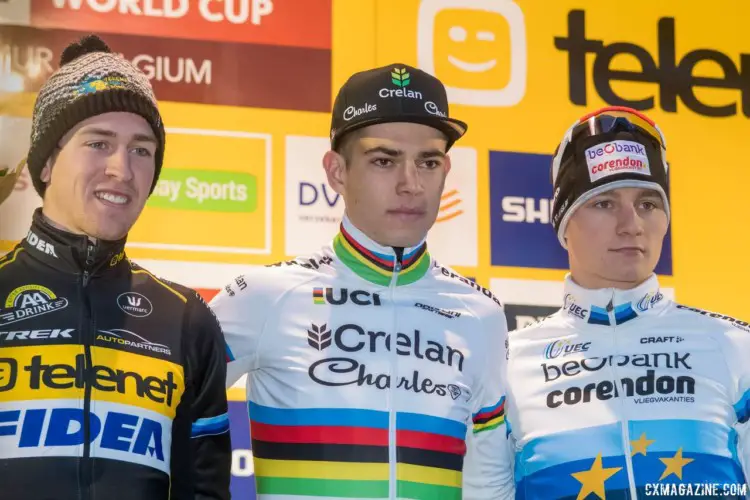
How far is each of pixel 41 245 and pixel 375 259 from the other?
2.84ft

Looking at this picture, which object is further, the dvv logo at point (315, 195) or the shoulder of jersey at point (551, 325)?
the dvv logo at point (315, 195)

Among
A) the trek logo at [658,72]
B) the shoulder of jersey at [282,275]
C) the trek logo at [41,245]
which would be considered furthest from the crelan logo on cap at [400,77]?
the trek logo at [658,72]

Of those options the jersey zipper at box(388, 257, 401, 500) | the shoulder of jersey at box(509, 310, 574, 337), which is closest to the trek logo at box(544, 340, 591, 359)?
the shoulder of jersey at box(509, 310, 574, 337)

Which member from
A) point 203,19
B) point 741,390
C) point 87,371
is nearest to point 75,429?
point 87,371

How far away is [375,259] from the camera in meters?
2.88

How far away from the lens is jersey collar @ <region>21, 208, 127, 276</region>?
2453 mm

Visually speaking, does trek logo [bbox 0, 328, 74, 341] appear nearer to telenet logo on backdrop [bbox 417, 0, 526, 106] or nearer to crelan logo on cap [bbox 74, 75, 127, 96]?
crelan logo on cap [bbox 74, 75, 127, 96]

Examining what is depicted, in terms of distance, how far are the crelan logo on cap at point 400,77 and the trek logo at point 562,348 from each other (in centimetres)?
87

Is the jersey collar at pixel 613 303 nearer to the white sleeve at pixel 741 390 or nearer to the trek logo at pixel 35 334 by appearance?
the white sleeve at pixel 741 390

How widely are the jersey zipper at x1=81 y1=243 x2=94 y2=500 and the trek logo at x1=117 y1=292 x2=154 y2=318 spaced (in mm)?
87

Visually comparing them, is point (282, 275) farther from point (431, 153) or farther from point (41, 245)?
point (41, 245)

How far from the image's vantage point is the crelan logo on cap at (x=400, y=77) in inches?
114

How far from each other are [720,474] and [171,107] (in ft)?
7.30

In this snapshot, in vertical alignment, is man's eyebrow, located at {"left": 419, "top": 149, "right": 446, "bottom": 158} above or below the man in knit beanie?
above
